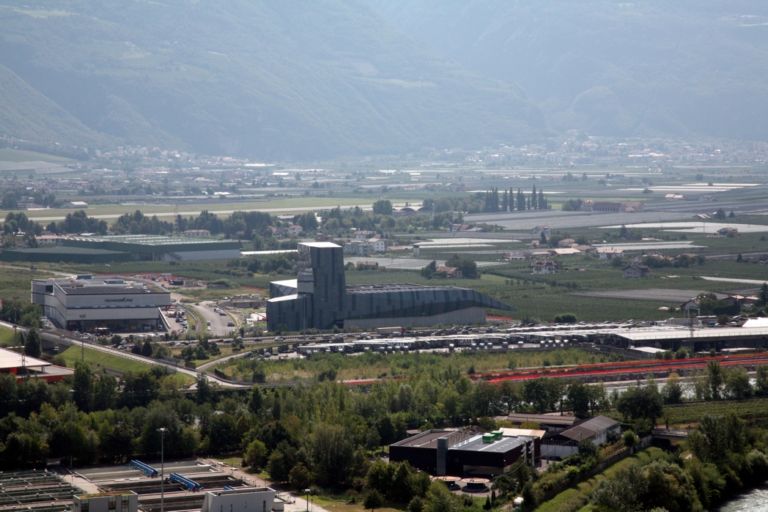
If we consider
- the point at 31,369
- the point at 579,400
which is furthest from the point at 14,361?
the point at 579,400

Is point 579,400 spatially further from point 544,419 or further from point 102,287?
point 102,287

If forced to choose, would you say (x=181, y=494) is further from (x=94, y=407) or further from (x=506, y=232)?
(x=506, y=232)

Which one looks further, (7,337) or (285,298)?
(285,298)

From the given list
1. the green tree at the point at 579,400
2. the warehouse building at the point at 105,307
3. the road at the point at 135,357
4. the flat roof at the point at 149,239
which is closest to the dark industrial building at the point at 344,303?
the warehouse building at the point at 105,307

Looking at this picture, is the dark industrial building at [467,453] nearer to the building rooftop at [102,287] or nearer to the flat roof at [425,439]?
the flat roof at [425,439]

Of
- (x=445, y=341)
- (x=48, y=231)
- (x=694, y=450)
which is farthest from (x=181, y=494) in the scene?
(x=48, y=231)
